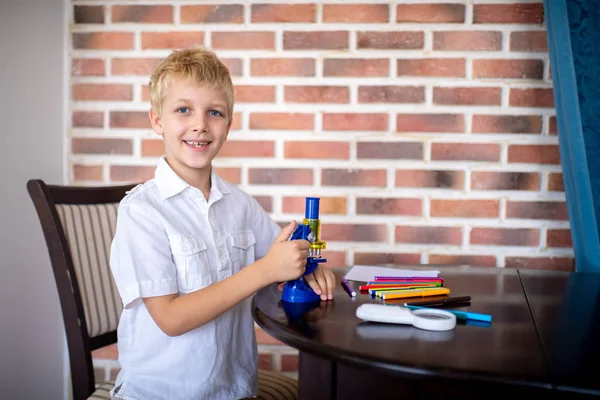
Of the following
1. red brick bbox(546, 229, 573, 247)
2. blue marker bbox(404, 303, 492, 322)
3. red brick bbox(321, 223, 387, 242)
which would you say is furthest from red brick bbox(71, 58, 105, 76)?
red brick bbox(546, 229, 573, 247)

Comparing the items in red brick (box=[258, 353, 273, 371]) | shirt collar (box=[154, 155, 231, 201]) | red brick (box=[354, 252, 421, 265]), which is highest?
shirt collar (box=[154, 155, 231, 201])

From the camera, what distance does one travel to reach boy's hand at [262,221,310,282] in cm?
112

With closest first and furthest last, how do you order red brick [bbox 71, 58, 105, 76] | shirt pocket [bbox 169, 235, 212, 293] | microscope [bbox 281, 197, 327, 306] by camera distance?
microscope [bbox 281, 197, 327, 306], shirt pocket [bbox 169, 235, 212, 293], red brick [bbox 71, 58, 105, 76]

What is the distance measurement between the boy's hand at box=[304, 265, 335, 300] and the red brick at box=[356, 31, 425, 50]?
97 cm

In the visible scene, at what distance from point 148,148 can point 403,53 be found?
36.3 inches

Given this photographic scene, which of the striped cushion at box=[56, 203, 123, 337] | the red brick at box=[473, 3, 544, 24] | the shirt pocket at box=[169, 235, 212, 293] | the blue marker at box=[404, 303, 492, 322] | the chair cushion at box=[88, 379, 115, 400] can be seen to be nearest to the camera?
the blue marker at box=[404, 303, 492, 322]

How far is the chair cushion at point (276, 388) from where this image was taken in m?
1.44

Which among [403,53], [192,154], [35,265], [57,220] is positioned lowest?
[35,265]

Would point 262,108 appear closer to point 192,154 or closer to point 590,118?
point 192,154

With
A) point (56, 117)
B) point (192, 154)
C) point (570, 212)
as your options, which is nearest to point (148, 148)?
point (56, 117)

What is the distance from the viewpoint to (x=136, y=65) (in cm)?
200

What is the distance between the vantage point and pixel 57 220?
145 cm

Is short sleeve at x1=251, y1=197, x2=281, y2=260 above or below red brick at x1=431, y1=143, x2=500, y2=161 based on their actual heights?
below

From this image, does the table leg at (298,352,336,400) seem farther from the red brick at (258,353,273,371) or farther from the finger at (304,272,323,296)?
the red brick at (258,353,273,371)
